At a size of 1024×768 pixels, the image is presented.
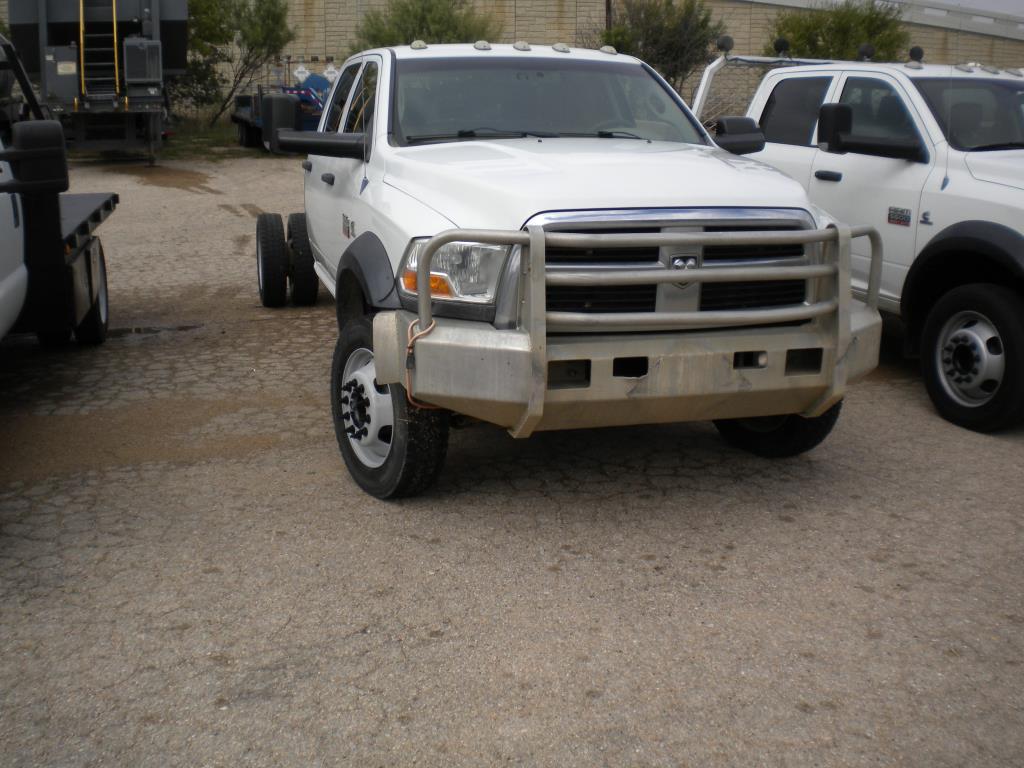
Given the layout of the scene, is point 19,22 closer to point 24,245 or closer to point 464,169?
point 24,245

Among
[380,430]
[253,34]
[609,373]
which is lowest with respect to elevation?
[380,430]

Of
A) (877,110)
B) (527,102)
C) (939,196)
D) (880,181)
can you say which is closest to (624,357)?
(527,102)

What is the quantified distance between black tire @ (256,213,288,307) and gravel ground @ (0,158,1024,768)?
8.08 feet

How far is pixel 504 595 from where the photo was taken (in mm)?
3984

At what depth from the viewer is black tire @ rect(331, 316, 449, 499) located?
4.54 metres

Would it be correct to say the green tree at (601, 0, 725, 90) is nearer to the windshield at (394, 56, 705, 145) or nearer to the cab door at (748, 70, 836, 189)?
the cab door at (748, 70, 836, 189)

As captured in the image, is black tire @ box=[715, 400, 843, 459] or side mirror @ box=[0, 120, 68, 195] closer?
black tire @ box=[715, 400, 843, 459]

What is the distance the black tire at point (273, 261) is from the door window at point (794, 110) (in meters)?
3.75

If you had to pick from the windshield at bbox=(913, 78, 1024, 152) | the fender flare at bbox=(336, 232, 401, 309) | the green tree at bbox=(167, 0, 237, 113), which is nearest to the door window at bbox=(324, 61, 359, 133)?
the fender flare at bbox=(336, 232, 401, 309)

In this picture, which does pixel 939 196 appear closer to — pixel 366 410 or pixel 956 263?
pixel 956 263

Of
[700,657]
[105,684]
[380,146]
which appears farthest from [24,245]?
[700,657]

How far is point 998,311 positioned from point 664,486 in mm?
2147

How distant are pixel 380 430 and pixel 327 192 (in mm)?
2248

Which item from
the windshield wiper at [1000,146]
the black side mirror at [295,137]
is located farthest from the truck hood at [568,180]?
the windshield wiper at [1000,146]
